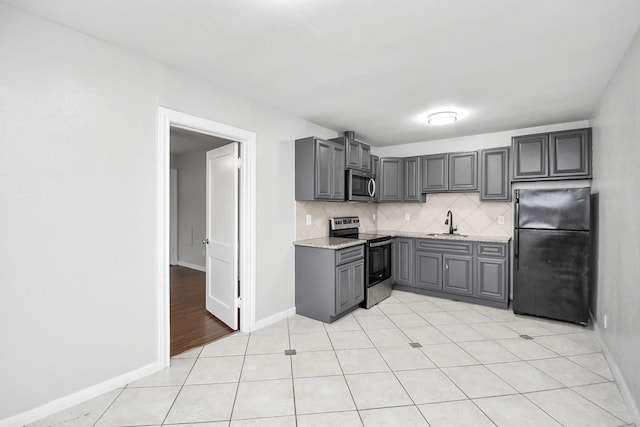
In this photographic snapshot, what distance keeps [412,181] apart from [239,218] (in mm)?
2902

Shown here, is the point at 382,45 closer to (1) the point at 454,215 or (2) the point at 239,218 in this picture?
(2) the point at 239,218

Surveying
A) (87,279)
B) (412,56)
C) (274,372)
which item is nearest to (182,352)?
(274,372)

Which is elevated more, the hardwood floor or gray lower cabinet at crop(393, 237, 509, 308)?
gray lower cabinet at crop(393, 237, 509, 308)

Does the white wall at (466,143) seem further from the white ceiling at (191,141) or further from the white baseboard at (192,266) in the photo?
the white baseboard at (192,266)

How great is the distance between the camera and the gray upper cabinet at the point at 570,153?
11.5 ft

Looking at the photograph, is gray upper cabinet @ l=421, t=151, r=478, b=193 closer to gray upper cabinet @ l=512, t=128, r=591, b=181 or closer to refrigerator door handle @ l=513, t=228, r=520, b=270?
gray upper cabinet @ l=512, t=128, r=591, b=181

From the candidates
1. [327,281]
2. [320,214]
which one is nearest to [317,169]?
[320,214]

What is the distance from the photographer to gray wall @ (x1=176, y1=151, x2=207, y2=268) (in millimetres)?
6227

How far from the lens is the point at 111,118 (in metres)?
2.12

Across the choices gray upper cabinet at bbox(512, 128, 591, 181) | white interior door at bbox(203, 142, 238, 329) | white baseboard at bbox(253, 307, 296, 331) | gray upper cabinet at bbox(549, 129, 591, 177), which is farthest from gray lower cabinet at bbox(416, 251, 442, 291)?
white interior door at bbox(203, 142, 238, 329)

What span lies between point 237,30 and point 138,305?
2.07 meters

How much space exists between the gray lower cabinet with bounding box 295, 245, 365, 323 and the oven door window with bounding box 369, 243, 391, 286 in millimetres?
261

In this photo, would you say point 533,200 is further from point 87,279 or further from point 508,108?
point 87,279

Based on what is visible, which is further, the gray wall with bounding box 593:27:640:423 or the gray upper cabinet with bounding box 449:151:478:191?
the gray upper cabinet with bounding box 449:151:478:191
